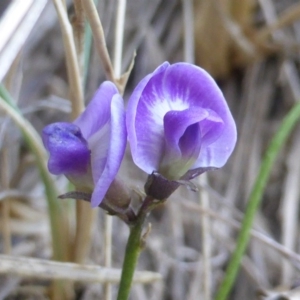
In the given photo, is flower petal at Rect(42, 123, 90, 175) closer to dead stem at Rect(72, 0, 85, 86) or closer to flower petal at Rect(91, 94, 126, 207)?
flower petal at Rect(91, 94, 126, 207)

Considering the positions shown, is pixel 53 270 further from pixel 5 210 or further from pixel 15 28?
pixel 15 28

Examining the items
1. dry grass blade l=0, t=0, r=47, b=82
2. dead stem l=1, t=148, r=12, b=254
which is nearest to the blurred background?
dead stem l=1, t=148, r=12, b=254

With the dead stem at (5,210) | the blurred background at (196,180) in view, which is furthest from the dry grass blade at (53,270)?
the dead stem at (5,210)

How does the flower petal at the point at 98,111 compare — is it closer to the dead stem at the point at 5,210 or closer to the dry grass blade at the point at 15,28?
the dry grass blade at the point at 15,28

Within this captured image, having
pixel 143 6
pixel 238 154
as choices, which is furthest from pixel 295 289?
pixel 143 6

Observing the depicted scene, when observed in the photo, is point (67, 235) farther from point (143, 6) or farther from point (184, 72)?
point (143, 6)

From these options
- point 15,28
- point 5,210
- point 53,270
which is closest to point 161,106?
point 15,28
